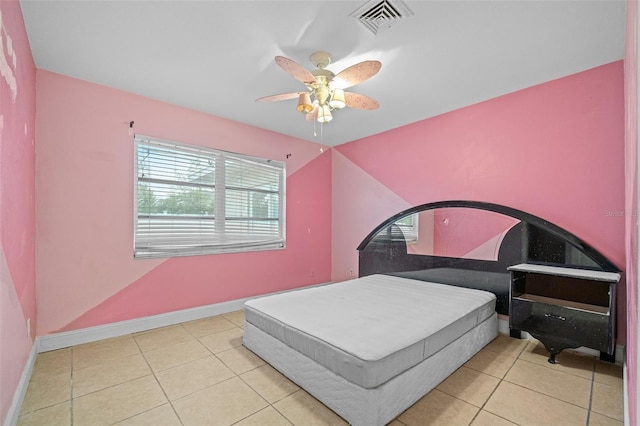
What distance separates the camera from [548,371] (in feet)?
7.47

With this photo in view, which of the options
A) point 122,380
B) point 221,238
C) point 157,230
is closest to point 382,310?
point 122,380

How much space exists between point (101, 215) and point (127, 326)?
1.18 metres

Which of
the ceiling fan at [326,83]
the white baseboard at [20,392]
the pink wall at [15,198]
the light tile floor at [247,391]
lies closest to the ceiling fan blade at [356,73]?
the ceiling fan at [326,83]

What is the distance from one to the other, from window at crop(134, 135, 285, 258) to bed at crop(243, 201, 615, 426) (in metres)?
1.41

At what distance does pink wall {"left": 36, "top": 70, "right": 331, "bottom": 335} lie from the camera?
2.65 m

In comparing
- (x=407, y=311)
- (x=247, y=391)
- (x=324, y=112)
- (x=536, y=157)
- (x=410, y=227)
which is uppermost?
(x=324, y=112)

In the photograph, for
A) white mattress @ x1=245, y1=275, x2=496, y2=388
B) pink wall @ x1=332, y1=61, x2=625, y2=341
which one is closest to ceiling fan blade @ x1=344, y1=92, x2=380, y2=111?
pink wall @ x1=332, y1=61, x2=625, y2=341

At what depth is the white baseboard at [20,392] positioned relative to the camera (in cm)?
162

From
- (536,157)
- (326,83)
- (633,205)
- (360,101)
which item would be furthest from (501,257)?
(326,83)

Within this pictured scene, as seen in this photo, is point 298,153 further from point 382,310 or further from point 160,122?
point 382,310

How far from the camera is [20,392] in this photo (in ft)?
6.08

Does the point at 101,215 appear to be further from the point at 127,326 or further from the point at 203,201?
the point at 127,326

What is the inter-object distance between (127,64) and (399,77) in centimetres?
244

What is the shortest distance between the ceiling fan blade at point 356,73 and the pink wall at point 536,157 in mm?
1842
